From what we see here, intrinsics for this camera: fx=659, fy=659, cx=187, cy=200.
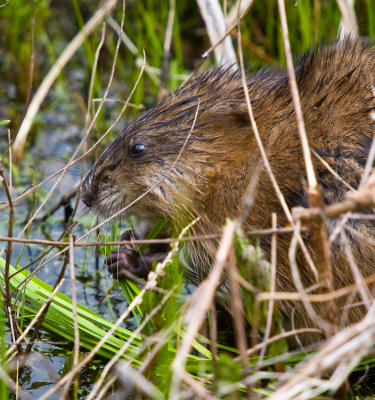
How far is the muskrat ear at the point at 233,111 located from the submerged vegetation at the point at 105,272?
0.42 meters

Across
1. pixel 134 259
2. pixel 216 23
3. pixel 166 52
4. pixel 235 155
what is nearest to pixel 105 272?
pixel 134 259

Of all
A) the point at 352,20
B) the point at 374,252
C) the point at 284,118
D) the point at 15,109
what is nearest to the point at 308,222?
the point at 374,252

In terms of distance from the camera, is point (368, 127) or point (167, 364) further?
point (368, 127)

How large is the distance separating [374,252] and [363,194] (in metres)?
0.81

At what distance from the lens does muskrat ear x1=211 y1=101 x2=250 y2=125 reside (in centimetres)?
266

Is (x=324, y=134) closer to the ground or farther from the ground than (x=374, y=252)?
farther from the ground

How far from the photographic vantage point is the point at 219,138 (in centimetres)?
271

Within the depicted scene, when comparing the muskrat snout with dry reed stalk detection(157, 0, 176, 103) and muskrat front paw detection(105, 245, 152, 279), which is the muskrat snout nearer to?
muskrat front paw detection(105, 245, 152, 279)

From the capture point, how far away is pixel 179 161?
2.67 m

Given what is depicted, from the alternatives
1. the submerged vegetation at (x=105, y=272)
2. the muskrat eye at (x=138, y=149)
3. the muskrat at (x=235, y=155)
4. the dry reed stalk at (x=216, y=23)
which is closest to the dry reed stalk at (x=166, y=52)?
the submerged vegetation at (x=105, y=272)

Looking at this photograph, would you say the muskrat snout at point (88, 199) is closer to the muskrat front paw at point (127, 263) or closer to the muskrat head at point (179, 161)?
the muskrat head at point (179, 161)

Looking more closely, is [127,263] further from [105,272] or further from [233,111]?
[233,111]

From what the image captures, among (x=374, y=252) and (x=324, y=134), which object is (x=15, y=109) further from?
(x=374, y=252)

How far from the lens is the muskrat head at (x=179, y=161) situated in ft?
8.70
